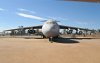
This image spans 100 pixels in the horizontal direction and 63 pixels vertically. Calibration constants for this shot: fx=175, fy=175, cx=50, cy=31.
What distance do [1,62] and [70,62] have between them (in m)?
2.92

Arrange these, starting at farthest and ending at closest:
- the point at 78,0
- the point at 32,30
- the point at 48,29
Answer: the point at 32,30 → the point at 48,29 → the point at 78,0

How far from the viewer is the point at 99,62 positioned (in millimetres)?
7395

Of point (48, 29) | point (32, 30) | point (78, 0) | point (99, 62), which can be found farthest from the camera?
point (32, 30)

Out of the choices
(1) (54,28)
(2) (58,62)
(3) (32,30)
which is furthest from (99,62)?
(3) (32,30)

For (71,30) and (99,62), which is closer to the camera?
(99,62)

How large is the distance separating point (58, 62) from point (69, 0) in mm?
4097

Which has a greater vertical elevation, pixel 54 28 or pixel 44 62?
pixel 54 28

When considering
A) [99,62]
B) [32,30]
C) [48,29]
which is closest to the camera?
[99,62]

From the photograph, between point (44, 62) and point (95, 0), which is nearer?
point (95, 0)

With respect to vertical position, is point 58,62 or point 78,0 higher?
point 78,0

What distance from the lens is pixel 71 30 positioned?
1528 inches

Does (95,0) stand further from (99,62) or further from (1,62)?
(1,62)

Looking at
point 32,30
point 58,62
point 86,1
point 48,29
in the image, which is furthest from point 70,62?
point 32,30

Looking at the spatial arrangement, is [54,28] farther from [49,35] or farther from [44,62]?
[44,62]
